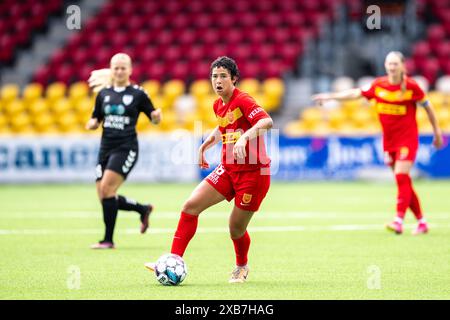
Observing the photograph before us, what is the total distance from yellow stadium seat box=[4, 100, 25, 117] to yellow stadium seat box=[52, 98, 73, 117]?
1.04m

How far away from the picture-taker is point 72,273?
897 cm

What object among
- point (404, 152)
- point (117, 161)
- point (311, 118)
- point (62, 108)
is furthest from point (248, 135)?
point (62, 108)

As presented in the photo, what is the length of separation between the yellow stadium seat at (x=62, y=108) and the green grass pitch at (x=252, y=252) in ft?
26.6

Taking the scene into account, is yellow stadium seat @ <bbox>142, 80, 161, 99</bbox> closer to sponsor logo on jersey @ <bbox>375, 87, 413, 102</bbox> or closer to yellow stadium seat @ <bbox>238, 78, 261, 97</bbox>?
yellow stadium seat @ <bbox>238, 78, 261, 97</bbox>

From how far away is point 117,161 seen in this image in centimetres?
1159

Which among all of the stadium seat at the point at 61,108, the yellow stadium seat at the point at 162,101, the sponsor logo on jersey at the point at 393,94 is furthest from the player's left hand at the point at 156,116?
the stadium seat at the point at 61,108

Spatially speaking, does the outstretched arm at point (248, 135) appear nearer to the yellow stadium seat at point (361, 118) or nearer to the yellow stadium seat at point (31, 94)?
the yellow stadium seat at point (361, 118)

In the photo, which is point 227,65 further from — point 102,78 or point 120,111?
point 102,78

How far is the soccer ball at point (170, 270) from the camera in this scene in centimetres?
820

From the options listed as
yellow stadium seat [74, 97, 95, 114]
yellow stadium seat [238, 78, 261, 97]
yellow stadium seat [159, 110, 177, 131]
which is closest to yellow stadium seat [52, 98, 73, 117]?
yellow stadium seat [74, 97, 95, 114]

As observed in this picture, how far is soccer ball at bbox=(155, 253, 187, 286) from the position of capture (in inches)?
323

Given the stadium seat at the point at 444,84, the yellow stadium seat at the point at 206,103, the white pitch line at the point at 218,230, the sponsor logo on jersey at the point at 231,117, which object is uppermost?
the stadium seat at the point at 444,84
